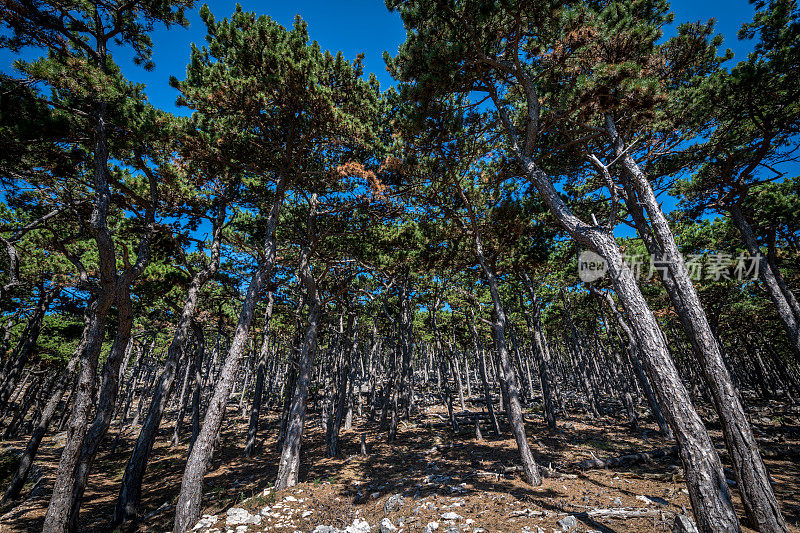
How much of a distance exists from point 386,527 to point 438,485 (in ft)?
8.95

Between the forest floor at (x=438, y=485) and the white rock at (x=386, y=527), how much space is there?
0.60ft

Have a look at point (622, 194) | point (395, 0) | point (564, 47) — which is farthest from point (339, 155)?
point (622, 194)

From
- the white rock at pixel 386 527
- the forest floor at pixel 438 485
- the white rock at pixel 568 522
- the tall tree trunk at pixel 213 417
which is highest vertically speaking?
the tall tree trunk at pixel 213 417

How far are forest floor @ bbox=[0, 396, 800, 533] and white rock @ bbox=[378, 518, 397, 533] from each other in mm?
183

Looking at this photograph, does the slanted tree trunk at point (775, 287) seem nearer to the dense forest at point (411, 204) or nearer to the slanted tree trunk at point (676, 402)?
the dense forest at point (411, 204)

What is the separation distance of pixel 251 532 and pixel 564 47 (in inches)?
496

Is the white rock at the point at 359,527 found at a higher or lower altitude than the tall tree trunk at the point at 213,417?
lower

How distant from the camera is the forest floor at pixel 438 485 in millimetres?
5621

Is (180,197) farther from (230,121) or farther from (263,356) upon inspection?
(263,356)

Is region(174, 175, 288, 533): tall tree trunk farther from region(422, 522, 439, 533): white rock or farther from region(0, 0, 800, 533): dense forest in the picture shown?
region(422, 522, 439, 533): white rock

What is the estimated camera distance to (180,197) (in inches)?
360

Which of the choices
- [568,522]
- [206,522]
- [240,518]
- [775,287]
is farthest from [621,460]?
[206,522]

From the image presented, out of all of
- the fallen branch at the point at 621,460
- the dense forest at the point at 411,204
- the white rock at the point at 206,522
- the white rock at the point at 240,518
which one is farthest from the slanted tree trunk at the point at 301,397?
the fallen branch at the point at 621,460

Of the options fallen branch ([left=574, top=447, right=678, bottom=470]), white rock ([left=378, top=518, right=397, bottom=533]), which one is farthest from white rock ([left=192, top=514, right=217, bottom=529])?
fallen branch ([left=574, top=447, right=678, bottom=470])
